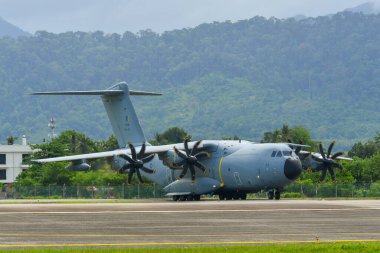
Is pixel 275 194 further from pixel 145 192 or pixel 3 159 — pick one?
pixel 3 159

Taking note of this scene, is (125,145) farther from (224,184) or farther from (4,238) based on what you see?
(4,238)

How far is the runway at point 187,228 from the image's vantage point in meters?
29.3

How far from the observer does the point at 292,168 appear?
2571 inches

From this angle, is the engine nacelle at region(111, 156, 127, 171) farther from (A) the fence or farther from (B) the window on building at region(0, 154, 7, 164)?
(B) the window on building at region(0, 154, 7, 164)

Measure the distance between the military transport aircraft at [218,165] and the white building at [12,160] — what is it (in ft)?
324

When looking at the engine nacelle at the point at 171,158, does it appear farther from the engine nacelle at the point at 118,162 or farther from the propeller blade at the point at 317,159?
the propeller blade at the point at 317,159

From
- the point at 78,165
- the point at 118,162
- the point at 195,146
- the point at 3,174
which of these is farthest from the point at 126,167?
the point at 3,174

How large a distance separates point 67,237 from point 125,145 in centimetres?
4789

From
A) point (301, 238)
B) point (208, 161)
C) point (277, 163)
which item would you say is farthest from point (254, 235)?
point (208, 161)

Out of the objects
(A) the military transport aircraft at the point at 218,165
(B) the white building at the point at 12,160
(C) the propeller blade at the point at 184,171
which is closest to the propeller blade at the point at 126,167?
(A) the military transport aircraft at the point at 218,165

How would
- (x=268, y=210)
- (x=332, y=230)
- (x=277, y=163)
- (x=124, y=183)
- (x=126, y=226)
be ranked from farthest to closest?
(x=124, y=183), (x=277, y=163), (x=268, y=210), (x=126, y=226), (x=332, y=230)

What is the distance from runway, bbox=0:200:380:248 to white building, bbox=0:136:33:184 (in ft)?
421

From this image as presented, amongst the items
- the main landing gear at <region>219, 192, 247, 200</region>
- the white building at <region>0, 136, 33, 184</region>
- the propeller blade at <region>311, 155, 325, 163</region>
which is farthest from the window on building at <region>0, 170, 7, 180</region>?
the propeller blade at <region>311, 155, 325, 163</region>

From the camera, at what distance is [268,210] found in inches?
1885
